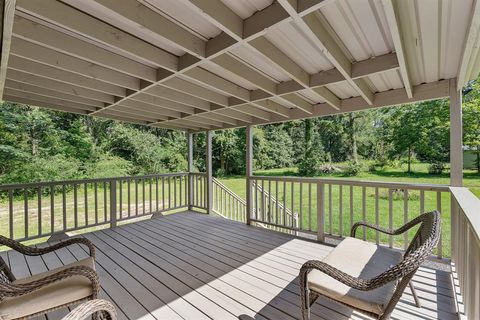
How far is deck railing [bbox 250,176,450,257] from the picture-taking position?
3.01 meters

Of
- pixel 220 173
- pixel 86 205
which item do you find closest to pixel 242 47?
pixel 86 205

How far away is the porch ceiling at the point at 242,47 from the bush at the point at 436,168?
42.1 ft

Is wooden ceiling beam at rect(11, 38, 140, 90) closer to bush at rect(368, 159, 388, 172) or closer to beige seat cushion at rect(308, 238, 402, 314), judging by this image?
beige seat cushion at rect(308, 238, 402, 314)

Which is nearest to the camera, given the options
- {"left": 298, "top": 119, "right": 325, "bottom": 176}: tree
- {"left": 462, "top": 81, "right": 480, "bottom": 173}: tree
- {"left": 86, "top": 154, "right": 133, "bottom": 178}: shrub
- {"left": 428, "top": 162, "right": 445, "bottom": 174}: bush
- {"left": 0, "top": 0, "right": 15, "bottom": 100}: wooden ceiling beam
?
{"left": 0, "top": 0, "right": 15, "bottom": 100}: wooden ceiling beam

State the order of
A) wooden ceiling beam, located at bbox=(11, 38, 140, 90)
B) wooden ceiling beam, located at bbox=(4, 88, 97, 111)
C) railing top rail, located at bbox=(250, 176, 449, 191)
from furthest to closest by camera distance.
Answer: wooden ceiling beam, located at bbox=(4, 88, 97, 111) < railing top rail, located at bbox=(250, 176, 449, 191) < wooden ceiling beam, located at bbox=(11, 38, 140, 90)

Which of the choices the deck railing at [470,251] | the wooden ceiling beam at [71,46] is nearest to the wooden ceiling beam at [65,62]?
the wooden ceiling beam at [71,46]

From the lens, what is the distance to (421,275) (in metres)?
2.63

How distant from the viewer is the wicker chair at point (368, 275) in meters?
1.36

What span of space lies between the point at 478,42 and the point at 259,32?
5.61ft

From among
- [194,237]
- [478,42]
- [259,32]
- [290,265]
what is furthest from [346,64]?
[194,237]

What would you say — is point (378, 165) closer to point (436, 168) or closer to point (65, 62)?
point (436, 168)

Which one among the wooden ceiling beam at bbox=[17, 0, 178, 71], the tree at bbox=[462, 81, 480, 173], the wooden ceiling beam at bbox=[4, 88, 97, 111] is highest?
the tree at bbox=[462, 81, 480, 173]

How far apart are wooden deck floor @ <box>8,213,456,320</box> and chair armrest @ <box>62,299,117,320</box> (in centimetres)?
76

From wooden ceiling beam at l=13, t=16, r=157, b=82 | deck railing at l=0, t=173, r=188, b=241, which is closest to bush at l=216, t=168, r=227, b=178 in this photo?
deck railing at l=0, t=173, r=188, b=241
